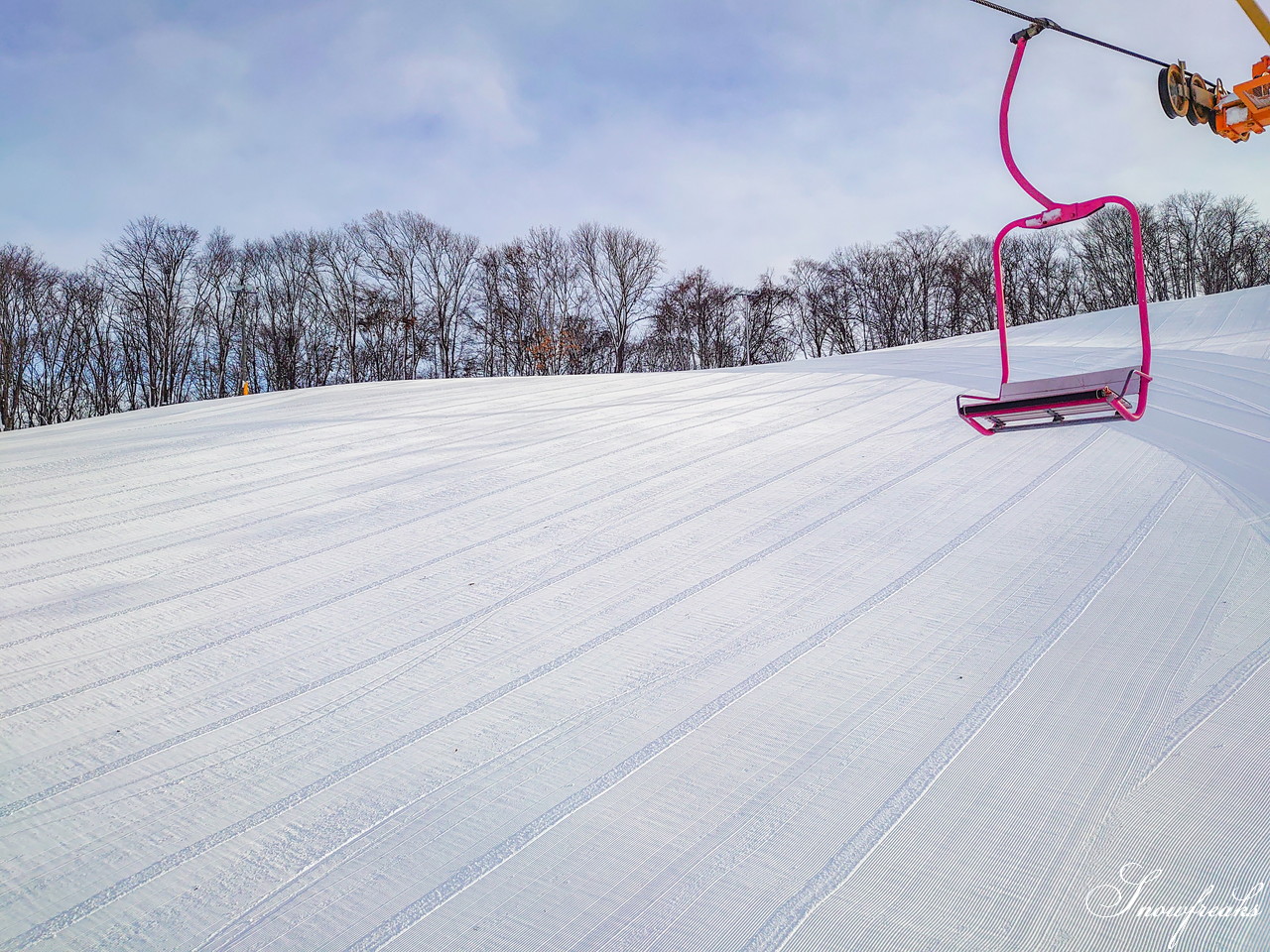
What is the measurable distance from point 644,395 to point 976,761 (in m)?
6.31

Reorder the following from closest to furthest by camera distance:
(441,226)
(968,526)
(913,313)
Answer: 1. (968,526)
2. (441,226)
3. (913,313)

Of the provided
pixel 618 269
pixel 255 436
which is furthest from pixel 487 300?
pixel 255 436

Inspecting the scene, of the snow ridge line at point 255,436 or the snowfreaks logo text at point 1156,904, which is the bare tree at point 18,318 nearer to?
the snow ridge line at point 255,436

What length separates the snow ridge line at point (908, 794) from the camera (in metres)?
1.68

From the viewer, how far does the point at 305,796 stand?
2.12 metres

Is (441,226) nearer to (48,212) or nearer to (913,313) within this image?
(48,212)

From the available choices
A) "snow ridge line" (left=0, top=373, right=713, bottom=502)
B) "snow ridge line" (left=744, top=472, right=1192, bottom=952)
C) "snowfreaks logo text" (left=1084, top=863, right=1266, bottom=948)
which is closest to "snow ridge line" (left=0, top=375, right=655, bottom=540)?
"snow ridge line" (left=0, top=373, right=713, bottom=502)

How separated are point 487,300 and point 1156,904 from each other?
33.1m

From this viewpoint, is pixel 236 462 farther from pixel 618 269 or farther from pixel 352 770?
pixel 618 269

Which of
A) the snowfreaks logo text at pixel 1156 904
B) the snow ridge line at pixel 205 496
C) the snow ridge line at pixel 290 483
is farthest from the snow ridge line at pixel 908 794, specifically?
the snow ridge line at pixel 205 496

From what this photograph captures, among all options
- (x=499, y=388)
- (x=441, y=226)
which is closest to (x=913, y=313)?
(x=441, y=226)

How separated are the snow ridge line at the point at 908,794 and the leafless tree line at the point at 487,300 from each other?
2802 centimetres

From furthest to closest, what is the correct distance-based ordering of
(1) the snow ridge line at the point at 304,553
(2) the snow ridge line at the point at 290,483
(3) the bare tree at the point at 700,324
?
(3) the bare tree at the point at 700,324, (2) the snow ridge line at the point at 290,483, (1) the snow ridge line at the point at 304,553

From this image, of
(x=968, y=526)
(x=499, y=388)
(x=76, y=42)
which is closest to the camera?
(x=968, y=526)
